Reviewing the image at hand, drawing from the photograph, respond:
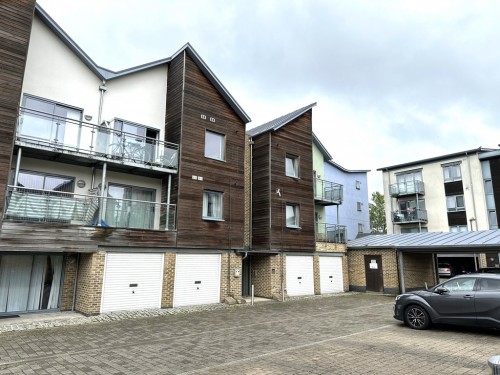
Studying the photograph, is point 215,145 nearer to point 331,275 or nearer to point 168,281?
point 168,281

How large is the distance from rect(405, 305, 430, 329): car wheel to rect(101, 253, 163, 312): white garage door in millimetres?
8550

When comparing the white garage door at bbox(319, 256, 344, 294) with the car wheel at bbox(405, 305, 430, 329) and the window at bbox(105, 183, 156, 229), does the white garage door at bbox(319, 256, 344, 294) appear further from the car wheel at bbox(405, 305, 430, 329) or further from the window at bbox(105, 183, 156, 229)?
the window at bbox(105, 183, 156, 229)

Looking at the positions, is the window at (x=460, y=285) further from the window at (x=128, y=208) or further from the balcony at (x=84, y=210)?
the window at (x=128, y=208)

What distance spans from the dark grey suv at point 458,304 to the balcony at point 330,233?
10403 millimetres

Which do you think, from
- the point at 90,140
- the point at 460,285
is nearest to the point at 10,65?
the point at 90,140

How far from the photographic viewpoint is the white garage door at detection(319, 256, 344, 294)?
19.7 meters

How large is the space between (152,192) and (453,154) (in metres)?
27.3

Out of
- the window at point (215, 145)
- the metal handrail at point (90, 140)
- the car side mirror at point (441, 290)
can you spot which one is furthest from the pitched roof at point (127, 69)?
the car side mirror at point (441, 290)

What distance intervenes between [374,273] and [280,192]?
7.16 metres

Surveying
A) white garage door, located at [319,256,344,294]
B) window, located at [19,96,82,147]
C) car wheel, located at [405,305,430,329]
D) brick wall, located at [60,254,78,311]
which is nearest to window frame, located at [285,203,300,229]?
white garage door, located at [319,256,344,294]

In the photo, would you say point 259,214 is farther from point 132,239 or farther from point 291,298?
point 132,239

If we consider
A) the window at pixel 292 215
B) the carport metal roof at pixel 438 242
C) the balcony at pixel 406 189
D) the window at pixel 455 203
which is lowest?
the carport metal roof at pixel 438 242

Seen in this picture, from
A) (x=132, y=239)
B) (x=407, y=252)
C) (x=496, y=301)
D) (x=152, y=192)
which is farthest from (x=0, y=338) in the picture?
(x=407, y=252)

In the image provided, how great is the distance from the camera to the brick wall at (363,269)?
19.4 metres
